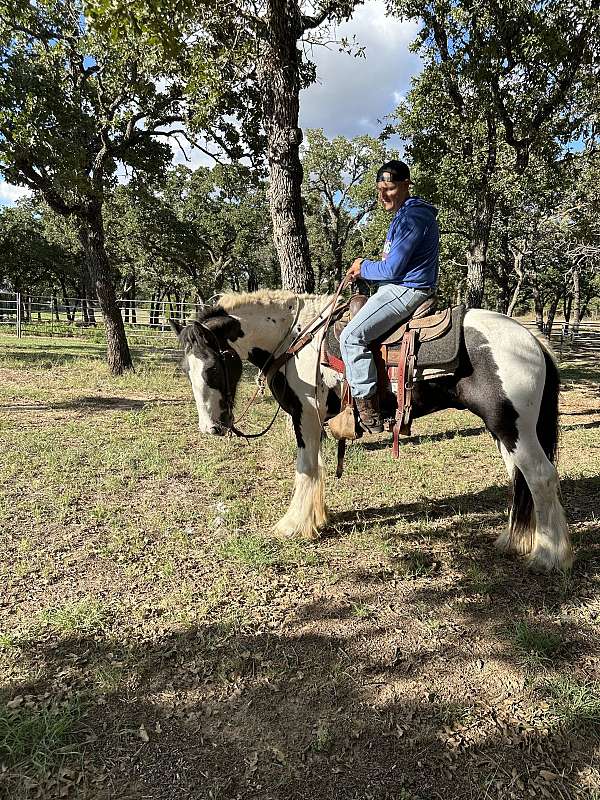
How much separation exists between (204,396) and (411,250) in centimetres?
199

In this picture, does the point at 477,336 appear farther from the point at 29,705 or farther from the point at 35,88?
the point at 35,88

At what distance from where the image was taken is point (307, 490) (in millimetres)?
4215

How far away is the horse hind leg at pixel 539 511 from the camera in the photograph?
11.3 feet

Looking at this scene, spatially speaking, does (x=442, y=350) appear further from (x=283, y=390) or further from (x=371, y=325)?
(x=283, y=390)

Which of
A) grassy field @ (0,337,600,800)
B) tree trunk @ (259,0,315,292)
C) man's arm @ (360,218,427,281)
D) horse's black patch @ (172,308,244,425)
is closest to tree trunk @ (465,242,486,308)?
tree trunk @ (259,0,315,292)

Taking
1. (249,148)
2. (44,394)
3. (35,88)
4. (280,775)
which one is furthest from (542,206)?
(280,775)

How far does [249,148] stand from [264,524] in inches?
354

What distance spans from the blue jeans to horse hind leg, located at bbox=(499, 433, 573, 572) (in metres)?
1.24

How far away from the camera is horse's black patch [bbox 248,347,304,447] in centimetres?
418

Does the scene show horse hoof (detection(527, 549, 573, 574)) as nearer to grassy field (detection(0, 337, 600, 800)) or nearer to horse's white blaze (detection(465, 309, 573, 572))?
horse's white blaze (detection(465, 309, 573, 572))

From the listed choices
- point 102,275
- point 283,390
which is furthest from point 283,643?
point 102,275

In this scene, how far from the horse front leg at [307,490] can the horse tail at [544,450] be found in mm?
1652

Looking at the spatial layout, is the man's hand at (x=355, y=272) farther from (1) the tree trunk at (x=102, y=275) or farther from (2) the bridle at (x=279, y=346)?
(1) the tree trunk at (x=102, y=275)

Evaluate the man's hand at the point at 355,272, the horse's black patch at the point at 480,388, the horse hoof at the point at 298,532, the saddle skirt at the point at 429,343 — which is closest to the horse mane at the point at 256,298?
the man's hand at the point at 355,272
